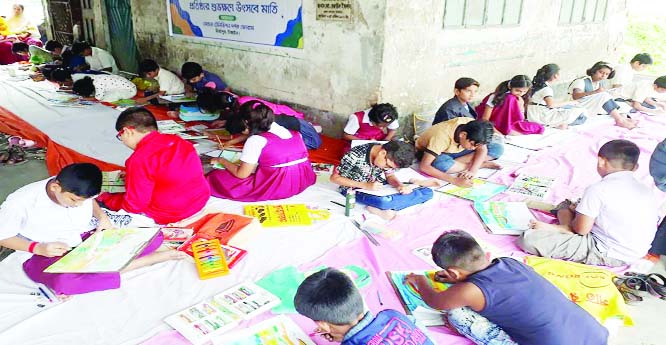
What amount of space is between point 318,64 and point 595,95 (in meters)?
3.51

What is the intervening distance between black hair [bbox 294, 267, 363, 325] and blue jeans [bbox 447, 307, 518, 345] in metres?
0.58

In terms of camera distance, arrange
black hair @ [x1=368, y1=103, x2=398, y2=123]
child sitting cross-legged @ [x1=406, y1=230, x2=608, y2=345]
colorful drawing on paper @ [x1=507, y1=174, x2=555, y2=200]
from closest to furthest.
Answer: child sitting cross-legged @ [x1=406, y1=230, x2=608, y2=345] → colorful drawing on paper @ [x1=507, y1=174, x2=555, y2=200] → black hair @ [x1=368, y1=103, x2=398, y2=123]

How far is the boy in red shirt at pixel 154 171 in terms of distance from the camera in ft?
8.79

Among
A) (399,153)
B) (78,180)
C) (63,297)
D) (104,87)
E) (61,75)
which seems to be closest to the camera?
(78,180)

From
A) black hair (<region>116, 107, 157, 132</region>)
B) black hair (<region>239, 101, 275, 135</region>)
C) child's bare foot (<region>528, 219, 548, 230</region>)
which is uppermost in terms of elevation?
black hair (<region>116, 107, 157, 132</region>)

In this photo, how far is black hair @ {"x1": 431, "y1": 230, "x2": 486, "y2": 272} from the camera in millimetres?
1740

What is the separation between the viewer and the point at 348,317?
1500mm

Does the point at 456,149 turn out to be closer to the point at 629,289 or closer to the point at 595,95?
the point at 629,289

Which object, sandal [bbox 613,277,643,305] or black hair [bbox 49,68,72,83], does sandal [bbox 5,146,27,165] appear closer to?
black hair [bbox 49,68,72,83]

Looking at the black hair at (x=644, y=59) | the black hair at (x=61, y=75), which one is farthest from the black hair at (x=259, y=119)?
the black hair at (x=644, y=59)

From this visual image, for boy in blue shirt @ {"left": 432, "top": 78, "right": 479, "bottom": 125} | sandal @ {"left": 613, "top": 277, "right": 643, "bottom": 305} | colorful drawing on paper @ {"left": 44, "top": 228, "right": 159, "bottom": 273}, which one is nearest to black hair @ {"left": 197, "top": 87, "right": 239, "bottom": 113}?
boy in blue shirt @ {"left": 432, "top": 78, "right": 479, "bottom": 125}

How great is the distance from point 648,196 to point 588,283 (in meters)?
0.61

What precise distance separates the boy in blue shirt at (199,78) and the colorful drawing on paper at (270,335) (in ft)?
13.6

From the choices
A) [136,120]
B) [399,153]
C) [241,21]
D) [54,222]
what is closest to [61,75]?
[241,21]
